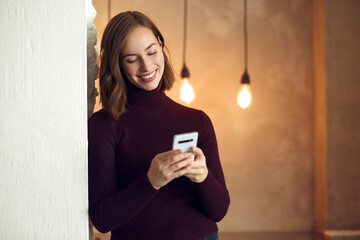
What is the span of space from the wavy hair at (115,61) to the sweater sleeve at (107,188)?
0.05 m

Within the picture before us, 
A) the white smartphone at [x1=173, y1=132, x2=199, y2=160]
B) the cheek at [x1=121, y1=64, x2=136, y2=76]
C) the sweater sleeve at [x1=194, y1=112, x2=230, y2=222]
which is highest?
the cheek at [x1=121, y1=64, x2=136, y2=76]

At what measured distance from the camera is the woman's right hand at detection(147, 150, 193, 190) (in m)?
0.98

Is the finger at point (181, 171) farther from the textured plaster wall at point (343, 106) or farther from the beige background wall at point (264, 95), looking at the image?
the textured plaster wall at point (343, 106)

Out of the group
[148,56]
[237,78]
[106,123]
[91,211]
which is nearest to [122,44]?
[148,56]

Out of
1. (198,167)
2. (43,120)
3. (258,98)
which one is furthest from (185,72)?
(43,120)

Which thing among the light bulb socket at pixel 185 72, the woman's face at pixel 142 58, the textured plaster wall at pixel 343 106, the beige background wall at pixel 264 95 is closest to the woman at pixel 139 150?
the woman's face at pixel 142 58

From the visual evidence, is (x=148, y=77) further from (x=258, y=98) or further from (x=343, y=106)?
(x=343, y=106)

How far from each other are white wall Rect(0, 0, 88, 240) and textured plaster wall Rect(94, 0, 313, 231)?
352cm

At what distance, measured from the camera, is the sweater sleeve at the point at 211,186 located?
46.8 inches

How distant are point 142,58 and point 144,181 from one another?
0.36 metres

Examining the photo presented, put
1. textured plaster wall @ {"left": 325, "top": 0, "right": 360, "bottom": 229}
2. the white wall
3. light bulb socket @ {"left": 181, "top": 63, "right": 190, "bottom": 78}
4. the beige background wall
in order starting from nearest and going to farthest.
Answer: the white wall, light bulb socket @ {"left": 181, "top": 63, "right": 190, "bottom": 78}, textured plaster wall @ {"left": 325, "top": 0, "right": 360, "bottom": 229}, the beige background wall

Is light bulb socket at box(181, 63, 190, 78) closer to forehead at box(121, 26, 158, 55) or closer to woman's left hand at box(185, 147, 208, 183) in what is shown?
forehead at box(121, 26, 158, 55)

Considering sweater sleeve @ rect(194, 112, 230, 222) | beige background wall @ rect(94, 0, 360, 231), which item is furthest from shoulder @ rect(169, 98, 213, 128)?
beige background wall @ rect(94, 0, 360, 231)

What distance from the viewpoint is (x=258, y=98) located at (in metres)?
4.51
